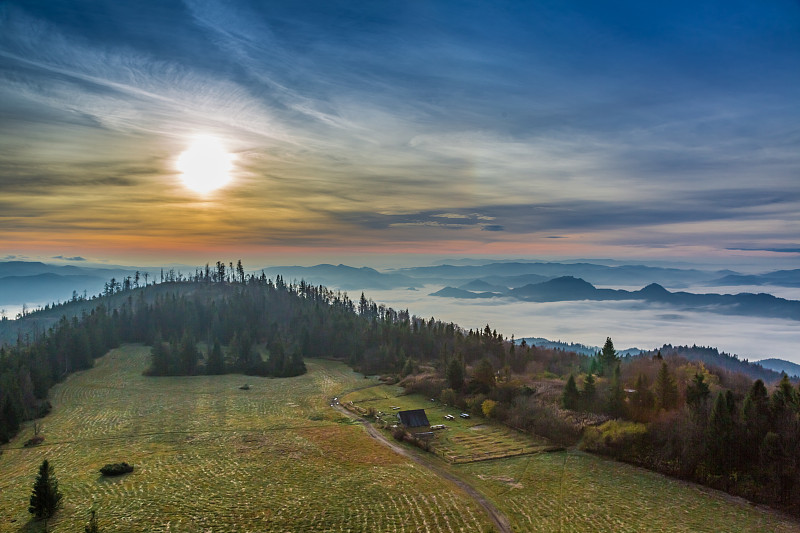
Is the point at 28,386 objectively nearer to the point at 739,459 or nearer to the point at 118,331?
the point at 118,331

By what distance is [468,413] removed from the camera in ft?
287

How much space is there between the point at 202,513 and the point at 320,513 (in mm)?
11062

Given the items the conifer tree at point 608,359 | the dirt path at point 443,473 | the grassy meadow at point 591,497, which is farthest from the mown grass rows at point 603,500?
the conifer tree at point 608,359

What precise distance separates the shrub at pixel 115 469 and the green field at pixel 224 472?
3.11 feet

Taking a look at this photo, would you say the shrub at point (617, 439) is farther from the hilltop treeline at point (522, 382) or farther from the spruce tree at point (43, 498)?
the spruce tree at point (43, 498)

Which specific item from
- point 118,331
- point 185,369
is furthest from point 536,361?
point 118,331

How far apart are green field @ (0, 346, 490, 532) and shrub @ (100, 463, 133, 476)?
0.95 metres

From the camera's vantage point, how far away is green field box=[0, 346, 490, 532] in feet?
132

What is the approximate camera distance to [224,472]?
2057 inches

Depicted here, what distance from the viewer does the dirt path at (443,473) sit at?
42344mm

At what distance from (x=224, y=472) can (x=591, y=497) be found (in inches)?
1683

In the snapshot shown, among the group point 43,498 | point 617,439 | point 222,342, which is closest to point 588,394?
point 617,439

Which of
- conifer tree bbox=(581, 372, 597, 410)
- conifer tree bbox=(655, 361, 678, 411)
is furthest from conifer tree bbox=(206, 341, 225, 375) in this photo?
conifer tree bbox=(655, 361, 678, 411)

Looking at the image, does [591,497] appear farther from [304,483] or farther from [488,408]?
[488,408]
